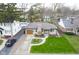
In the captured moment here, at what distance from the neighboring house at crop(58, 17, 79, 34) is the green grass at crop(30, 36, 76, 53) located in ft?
0.38

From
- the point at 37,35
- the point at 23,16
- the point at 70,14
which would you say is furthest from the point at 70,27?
the point at 23,16

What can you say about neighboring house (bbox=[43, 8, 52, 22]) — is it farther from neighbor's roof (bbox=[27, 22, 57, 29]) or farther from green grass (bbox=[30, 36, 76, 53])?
green grass (bbox=[30, 36, 76, 53])

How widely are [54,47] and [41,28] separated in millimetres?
246

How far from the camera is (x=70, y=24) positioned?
2211mm

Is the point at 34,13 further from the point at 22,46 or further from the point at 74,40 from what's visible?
the point at 74,40

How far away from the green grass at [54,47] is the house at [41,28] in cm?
8

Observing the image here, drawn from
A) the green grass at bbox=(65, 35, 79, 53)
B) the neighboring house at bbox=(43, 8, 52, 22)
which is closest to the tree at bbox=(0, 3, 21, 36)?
the neighboring house at bbox=(43, 8, 52, 22)

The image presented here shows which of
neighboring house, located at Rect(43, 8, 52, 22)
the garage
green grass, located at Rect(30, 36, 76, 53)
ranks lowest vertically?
green grass, located at Rect(30, 36, 76, 53)

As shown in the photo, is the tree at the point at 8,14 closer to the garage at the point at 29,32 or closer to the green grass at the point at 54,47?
the garage at the point at 29,32

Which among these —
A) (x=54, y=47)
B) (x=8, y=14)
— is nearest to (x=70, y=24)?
(x=54, y=47)

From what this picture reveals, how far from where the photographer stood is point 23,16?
2.22m

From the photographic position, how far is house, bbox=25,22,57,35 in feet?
7.25

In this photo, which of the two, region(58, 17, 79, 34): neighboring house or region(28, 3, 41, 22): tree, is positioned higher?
region(28, 3, 41, 22): tree

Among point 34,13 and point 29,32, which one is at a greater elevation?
point 34,13
